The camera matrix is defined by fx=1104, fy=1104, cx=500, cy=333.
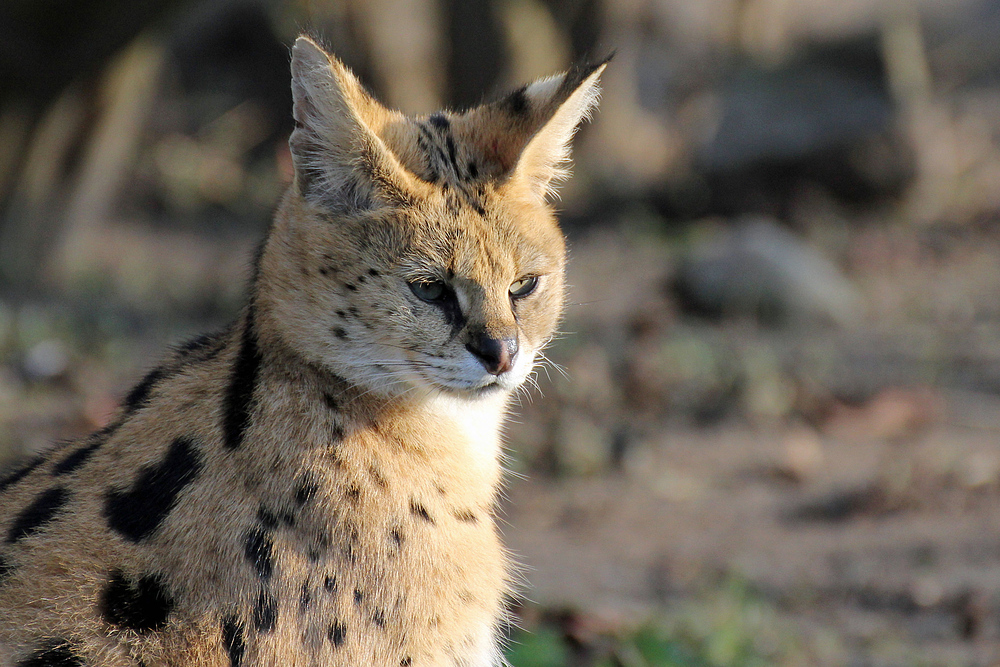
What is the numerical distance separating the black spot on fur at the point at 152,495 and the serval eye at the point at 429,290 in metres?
0.76

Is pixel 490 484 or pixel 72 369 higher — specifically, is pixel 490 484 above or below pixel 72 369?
above

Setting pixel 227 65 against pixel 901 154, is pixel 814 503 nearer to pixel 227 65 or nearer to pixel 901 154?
pixel 901 154

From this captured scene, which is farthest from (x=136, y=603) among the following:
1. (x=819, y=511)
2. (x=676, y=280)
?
(x=676, y=280)

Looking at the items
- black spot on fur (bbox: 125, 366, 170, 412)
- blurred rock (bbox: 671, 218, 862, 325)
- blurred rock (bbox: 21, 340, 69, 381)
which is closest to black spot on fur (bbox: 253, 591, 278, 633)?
black spot on fur (bbox: 125, 366, 170, 412)

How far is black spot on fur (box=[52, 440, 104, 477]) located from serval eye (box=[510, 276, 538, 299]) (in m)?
1.30

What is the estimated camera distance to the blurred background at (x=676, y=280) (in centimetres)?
541

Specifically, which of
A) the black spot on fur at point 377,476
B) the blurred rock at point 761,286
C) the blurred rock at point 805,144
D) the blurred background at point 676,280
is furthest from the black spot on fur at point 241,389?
the blurred rock at point 805,144

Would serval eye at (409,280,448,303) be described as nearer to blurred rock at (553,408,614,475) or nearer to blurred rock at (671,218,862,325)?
blurred rock at (553,408,614,475)

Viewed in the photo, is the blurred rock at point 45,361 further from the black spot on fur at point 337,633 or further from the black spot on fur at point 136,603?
the black spot on fur at point 337,633

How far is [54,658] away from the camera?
2.75 m

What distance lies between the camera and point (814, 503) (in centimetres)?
627

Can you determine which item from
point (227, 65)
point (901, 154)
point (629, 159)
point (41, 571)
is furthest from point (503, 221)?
point (227, 65)

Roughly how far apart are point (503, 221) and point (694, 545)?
306 centimetres

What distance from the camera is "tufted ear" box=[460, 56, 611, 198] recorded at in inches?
135
